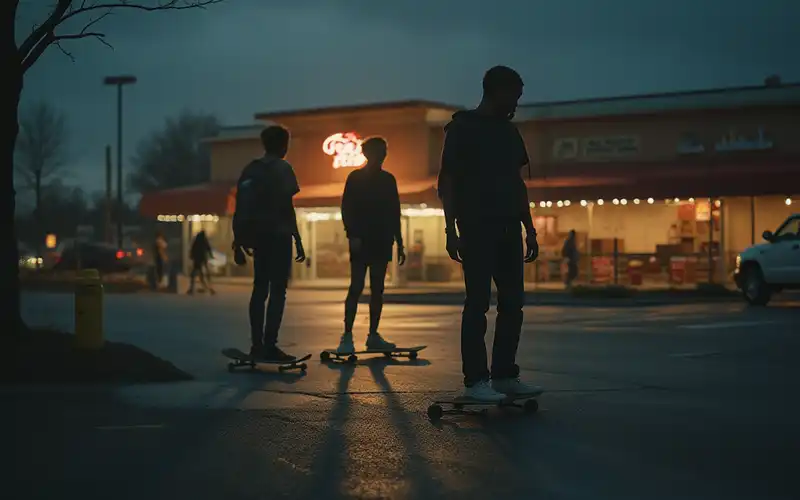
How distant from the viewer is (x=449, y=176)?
24.7 feet

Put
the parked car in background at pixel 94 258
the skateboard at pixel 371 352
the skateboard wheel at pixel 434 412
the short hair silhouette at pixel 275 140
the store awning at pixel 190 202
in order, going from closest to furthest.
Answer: the skateboard wheel at pixel 434 412 → the short hair silhouette at pixel 275 140 → the skateboard at pixel 371 352 → the store awning at pixel 190 202 → the parked car in background at pixel 94 258

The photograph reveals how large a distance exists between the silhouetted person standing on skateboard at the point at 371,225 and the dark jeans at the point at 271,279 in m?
0.85

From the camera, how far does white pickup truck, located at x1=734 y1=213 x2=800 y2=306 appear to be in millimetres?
22125

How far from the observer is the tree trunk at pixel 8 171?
10.4 m

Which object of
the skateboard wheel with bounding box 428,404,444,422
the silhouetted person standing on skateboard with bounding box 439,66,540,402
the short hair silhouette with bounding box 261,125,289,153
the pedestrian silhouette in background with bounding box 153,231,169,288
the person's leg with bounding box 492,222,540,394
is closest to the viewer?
the skateboard wheel with bounding box 428,404,444,422

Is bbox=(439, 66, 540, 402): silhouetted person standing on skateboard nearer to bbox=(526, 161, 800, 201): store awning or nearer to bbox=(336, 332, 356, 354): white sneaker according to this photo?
bbox=(336, 332, 356, 354): white sneaker

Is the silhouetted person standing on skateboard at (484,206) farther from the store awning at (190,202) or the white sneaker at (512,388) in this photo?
the store awning at (190,202)

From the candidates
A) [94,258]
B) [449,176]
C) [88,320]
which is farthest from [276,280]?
[94,258]

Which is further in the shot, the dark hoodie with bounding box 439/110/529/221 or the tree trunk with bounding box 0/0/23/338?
the tree trunk with bounding box 0/0/23/338

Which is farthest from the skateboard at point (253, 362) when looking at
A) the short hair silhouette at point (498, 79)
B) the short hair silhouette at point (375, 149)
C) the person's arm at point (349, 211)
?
the short hair silhouette at point (498, 79)

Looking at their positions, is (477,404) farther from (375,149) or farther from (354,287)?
(375,149)

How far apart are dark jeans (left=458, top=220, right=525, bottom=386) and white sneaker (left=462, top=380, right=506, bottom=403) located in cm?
4

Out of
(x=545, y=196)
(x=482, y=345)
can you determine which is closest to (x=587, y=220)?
(x=545, y=196)

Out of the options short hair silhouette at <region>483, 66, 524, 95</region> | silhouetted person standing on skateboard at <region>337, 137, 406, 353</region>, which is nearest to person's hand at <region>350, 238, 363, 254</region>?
silhouetted person standing on skateboard at <region>337, 137, 406, 353</region>
